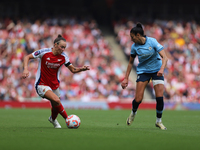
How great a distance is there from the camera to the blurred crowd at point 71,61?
21.2 m

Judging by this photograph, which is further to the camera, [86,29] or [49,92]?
[86,29]

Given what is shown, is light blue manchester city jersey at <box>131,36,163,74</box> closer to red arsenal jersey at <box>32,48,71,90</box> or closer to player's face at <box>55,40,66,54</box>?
player's face at <box>55,40,66,54</box>

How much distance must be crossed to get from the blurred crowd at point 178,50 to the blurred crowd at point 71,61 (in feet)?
7.86

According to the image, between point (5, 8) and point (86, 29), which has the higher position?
point (5, 8)

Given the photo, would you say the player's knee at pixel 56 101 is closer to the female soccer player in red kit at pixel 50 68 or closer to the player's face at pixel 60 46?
the female soccer player in red kit at pixel 50 68

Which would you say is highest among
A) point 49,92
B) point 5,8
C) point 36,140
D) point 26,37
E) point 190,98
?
point 5,8

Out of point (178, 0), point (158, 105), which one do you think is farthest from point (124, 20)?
point (158, 105)

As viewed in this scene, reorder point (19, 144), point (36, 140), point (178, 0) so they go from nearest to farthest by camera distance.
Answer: point (19, 144)
point (36, 140)
point (178, 0)

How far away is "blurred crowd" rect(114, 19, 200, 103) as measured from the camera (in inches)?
901

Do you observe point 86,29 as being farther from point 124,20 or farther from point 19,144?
point 19,144

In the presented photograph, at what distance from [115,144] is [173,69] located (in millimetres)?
19552

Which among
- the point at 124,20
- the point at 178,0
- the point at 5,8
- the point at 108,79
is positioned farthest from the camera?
the point at 178,0

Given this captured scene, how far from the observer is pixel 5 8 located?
26.0 m

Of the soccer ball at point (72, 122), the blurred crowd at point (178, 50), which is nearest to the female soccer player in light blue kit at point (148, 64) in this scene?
the soccer ball at point (72, 122)
